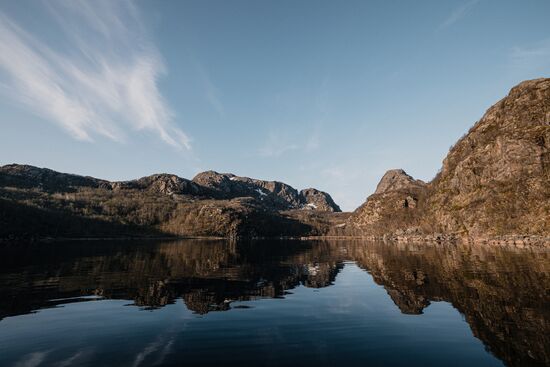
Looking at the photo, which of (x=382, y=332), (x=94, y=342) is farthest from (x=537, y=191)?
(x=94, y=342)

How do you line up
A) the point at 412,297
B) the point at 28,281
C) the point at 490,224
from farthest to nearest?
1. the point at 490,224
2. the point at 28,281
3. the point at 412,297

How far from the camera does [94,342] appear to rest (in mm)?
→ 20578

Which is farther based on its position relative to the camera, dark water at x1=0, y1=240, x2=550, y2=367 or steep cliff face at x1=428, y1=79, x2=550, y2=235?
steep cliff face at x1=428, y1=79, x2=550, y2=235

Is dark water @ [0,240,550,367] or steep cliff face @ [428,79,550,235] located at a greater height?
steep cliff face @ [428,79,550,235]

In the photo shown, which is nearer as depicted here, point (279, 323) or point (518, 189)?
point (279, 323)

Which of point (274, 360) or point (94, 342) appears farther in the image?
point (94, 342)

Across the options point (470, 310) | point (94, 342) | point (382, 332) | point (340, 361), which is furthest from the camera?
point (470, 310)

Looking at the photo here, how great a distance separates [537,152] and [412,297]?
611 ft

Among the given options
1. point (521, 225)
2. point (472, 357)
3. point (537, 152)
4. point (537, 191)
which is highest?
point (537, 152)

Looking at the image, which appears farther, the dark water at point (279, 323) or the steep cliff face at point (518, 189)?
the steep cliff face at point (518, 189)

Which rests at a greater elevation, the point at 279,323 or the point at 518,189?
the point at 518,189

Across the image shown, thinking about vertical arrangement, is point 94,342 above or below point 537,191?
below

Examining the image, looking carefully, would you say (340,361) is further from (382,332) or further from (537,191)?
(537,191)

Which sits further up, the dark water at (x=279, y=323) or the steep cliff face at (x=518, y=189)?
the steep cliff face at (x=518, y=189)
